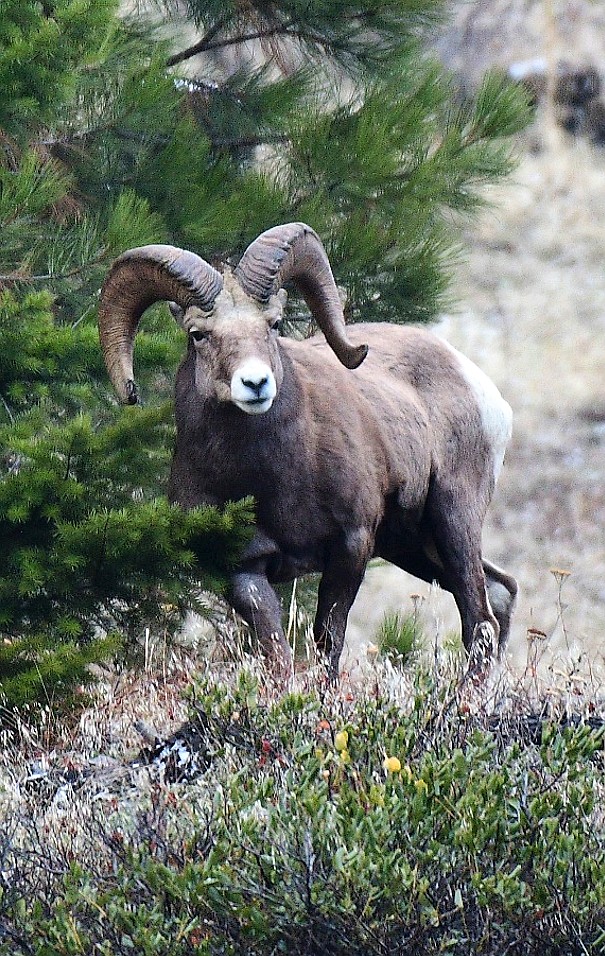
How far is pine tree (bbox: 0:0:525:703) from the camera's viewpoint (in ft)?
20.5

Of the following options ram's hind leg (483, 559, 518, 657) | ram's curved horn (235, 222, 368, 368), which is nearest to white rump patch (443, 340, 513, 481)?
ram's hind leg (483, 559, 518, 657)

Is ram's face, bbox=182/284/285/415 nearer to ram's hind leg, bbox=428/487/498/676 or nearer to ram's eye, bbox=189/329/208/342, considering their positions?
ram's eye, bbox=189/329/208/342

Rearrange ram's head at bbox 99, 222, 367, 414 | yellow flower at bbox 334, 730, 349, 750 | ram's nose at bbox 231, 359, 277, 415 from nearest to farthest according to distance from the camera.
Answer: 1. yellow flower at bbox 334, 730, 349, 750
2. ram's nose at bbox 231, 359, 277, 415
3. ram's head at bbox 99, 222, 367, 414

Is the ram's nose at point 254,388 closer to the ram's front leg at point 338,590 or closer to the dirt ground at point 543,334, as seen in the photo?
the ram's front leg at point 338,590

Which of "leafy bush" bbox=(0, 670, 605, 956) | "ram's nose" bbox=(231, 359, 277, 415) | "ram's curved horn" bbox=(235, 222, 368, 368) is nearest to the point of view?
"leafy bush" bbox=(0, 670, 605, 956)

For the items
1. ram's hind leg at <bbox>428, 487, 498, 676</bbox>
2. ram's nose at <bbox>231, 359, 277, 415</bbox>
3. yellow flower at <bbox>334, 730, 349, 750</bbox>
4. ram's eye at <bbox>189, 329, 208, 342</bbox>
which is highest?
ram's eye at <bbox>189, 329, 208, 342</bbox>

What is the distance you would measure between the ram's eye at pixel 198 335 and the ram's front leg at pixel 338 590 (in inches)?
42.5

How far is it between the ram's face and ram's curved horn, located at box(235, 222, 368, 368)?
88mm

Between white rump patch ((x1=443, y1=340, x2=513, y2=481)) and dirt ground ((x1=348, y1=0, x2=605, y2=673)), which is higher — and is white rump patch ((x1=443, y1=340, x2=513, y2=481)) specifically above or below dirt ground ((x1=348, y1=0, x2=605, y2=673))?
above

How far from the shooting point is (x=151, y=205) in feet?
30.1

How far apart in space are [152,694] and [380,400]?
1989mm

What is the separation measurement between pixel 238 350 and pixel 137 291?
2.45 feet

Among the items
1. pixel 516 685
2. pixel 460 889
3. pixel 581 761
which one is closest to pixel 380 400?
pixel 516 685

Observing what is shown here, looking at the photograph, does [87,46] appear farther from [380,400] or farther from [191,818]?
[191,818]
